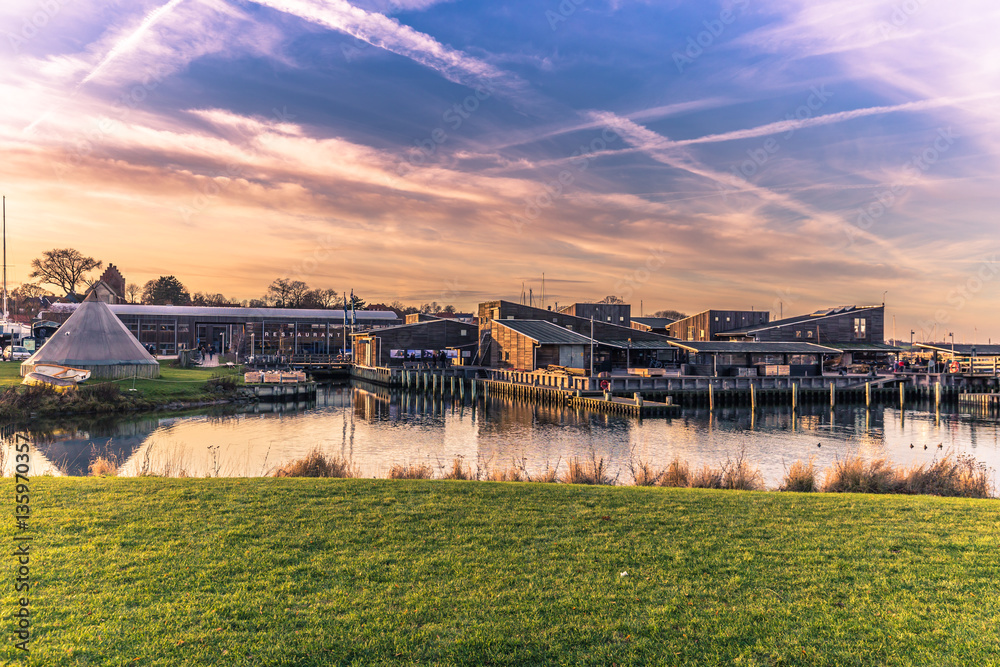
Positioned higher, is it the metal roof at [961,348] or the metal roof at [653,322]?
the metal roof at [653,322]

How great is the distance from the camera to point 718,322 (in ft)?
258

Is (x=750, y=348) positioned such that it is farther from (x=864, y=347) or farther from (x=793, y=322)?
(x=864, y=347)

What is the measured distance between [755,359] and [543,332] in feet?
78.7

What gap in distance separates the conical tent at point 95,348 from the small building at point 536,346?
3516 centimetres

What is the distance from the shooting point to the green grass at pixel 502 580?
5.27 metres

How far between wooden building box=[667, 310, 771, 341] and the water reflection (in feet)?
102

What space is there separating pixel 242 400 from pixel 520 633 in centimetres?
4651

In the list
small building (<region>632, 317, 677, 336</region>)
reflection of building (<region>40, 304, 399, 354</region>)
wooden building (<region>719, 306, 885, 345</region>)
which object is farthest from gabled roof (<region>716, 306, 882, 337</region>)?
reflection of building (<region>40, 304, 399, 354</region>)

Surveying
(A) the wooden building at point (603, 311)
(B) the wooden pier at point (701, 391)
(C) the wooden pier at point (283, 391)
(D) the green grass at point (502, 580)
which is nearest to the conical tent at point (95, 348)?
(C) the wooden pier at point (283, 391)

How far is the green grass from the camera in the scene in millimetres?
5273

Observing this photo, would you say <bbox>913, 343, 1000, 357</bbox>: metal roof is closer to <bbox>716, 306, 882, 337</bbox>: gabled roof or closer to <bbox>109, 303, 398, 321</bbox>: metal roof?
<bbox>716, 306, 882, 337</bbox>: gabled roof

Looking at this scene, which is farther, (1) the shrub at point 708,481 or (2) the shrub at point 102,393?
(2) the shrub at point 102,393

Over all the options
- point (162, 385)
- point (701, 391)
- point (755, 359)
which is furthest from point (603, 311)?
point (162, 385)

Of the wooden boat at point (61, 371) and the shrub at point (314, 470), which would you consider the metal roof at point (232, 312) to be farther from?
the shrub at point (314, 470)
